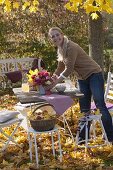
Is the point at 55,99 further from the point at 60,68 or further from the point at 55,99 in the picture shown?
the point at 60,68

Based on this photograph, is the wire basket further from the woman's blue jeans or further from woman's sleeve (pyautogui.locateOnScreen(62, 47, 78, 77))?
the woman's blue jeans

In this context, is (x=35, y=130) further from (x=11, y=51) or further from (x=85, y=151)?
(x=11, y=51)

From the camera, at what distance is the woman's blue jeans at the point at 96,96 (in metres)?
5.55

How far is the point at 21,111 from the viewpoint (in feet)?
19.7

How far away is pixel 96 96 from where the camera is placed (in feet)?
18.2

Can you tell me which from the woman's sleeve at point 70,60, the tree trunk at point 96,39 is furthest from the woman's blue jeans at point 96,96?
the tree trunk at point 96,39

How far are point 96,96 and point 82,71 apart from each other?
39 centimetres

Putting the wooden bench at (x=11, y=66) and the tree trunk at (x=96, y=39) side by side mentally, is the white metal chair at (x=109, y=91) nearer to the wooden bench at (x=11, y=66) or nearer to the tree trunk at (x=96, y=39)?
the tree trunk at (x=96, y=39)

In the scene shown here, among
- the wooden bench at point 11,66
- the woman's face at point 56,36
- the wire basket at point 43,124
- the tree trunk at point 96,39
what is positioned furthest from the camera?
the wooden bench at point 11,66

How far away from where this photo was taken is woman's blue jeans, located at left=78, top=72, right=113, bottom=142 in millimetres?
5547

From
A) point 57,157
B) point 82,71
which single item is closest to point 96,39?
point 82,71

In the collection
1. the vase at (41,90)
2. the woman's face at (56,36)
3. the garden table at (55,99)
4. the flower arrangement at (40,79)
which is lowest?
the garden table at (55,99)

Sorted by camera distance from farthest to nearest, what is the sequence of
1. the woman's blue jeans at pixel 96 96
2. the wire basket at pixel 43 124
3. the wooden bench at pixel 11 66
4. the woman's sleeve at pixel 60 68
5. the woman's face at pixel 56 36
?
the wooden bench at pixel 11 66 → the woman's sleeve at pixel 60 68 → the woman's blue jeans at pixel 96 96 → the woman's face at pixel 56 36 → the wire basket at pixel 43 124

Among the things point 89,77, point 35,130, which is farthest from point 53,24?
point 35,130
